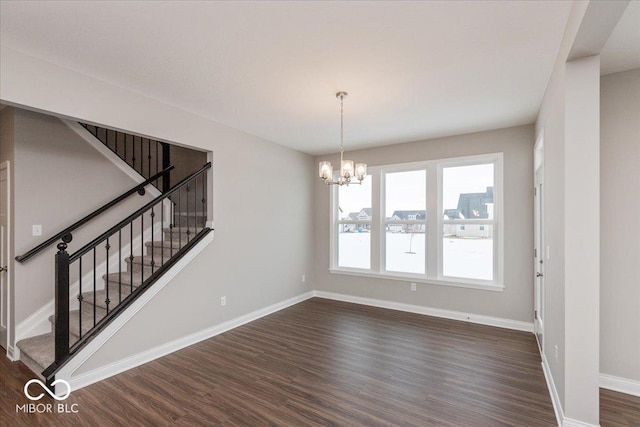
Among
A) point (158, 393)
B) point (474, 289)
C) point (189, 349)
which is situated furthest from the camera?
point (474, 289)

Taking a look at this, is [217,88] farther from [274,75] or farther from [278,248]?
[278,248]

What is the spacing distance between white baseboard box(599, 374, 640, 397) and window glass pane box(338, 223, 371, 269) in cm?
314

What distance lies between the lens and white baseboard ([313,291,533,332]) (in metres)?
4.05

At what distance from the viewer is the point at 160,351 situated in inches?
127

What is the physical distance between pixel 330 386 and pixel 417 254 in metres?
2.77

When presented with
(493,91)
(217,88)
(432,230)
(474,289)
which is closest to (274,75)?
(217,88)

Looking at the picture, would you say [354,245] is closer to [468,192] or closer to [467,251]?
[467,251]

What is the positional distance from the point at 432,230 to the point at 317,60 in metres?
3.24

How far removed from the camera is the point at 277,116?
3.69 m

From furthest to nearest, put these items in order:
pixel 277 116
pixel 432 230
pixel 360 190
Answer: pixel 360 190 → pixel 432 230 → pixel 277 116

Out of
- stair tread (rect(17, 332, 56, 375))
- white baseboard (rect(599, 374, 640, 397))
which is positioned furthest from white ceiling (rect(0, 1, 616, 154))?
white baseboard (rect(599, 374, 640, 397))

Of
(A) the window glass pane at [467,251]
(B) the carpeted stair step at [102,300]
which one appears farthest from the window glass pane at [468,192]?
(B) the carpeted stair step at [102,300]

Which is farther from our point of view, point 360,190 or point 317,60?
point 360,190

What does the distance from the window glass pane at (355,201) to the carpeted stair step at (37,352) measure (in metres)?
4.23
